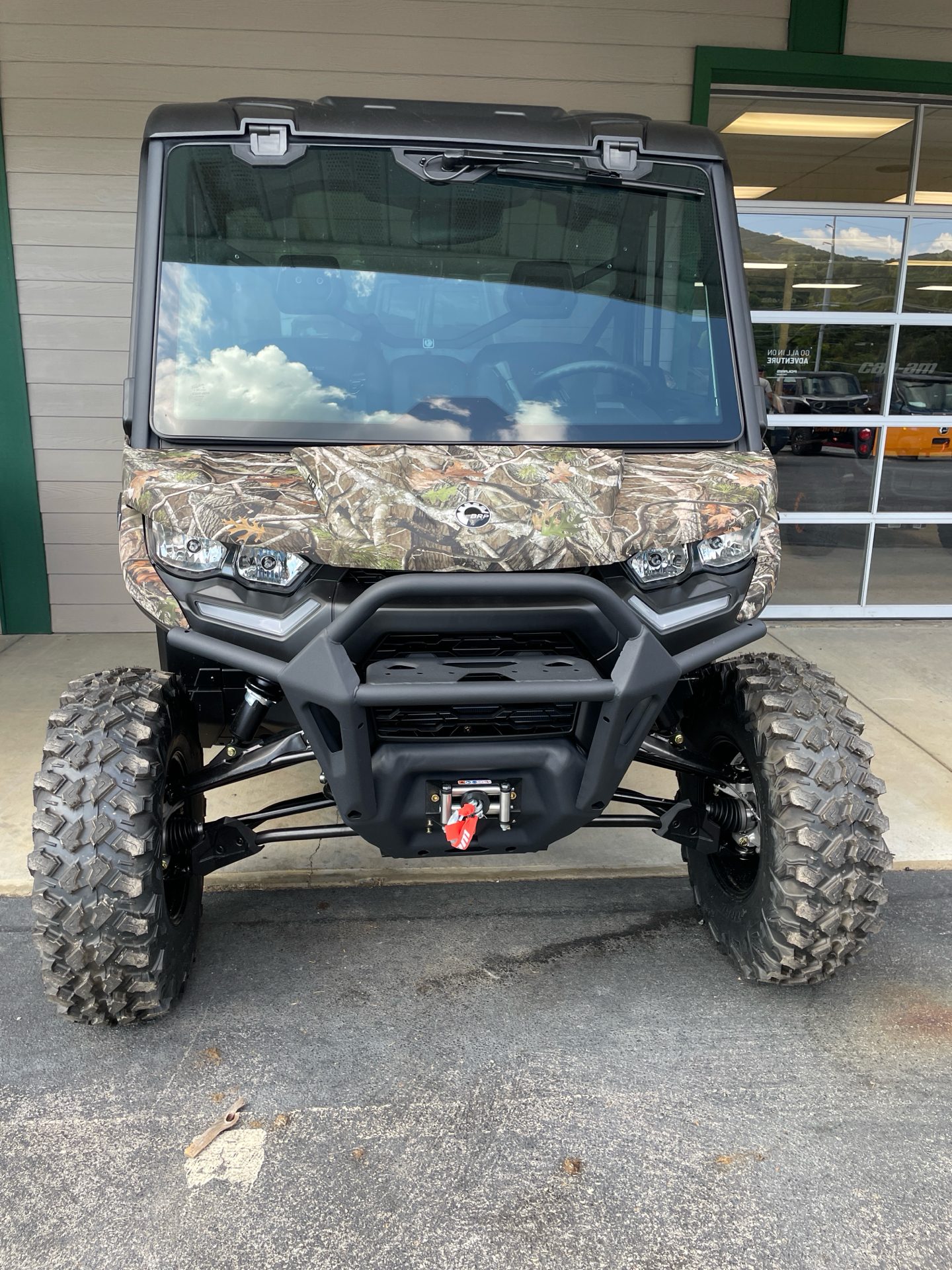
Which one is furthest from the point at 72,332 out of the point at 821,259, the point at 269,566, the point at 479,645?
the point at 821,259

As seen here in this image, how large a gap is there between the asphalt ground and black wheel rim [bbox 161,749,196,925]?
269 millimetres

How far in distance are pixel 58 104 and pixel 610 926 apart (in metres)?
5.59

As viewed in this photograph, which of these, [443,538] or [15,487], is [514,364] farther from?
[15,487]

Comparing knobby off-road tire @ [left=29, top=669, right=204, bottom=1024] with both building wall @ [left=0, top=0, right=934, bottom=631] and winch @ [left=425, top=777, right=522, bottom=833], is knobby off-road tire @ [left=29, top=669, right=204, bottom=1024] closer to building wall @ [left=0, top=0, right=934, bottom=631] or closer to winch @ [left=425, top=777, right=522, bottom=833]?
winch @ [left=425, top=777, right=522, bottom=833]

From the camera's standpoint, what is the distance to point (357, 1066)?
2576 mm

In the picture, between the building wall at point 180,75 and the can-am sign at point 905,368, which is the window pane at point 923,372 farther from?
the building wall at point 180,75

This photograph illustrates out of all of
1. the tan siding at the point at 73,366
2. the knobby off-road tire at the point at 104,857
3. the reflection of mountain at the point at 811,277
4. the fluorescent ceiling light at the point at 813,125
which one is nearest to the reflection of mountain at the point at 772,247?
the reflection of mountain at the point at 811,277

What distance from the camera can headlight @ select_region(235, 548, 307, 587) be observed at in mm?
2275

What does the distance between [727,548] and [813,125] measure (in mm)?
5252

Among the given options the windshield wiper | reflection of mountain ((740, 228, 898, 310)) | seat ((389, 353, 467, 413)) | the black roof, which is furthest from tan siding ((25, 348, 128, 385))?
reflection of mountain ((740, 228, 898, 310))

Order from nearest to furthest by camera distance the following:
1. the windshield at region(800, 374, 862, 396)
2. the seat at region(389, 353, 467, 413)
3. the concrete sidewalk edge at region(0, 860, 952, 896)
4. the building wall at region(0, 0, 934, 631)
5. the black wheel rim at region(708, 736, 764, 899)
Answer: the seat at region(389, 353, 467, 413)
the black wheel rim at region(708, 736, 764, 899)
the concrete sidewalk edge at region(0, 860, 952, 896)
the building wall at region(0, 0, 934, 631)
the windshield at region(800, 374, 862, 396)

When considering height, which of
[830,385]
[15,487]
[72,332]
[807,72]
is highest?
[807,72]

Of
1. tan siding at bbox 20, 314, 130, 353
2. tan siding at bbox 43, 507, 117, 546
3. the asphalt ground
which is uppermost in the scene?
tan siding at bbox 20, 314, 130, 353

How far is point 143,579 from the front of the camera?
94.7 inches
